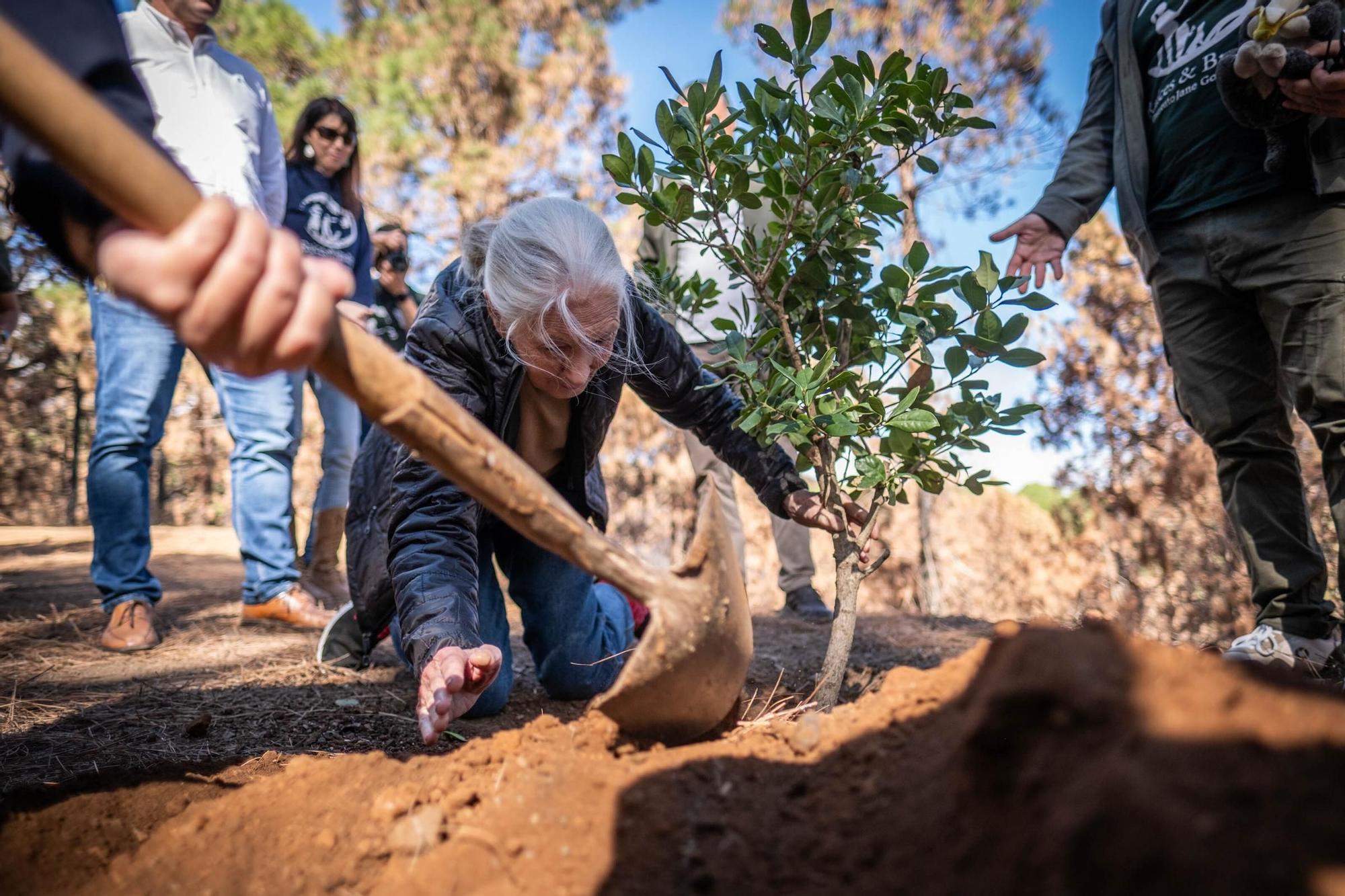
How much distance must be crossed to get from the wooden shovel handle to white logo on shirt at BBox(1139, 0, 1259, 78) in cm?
254

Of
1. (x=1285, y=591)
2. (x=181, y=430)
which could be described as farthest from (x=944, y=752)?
(x=181, y=430)

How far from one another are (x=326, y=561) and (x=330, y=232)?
191 cm

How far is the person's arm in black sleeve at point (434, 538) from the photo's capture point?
1857 millimetres

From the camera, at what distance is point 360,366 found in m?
1.09

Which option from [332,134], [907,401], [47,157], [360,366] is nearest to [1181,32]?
[907,401]

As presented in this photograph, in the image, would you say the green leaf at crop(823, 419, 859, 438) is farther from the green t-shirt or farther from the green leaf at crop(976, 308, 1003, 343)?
the green t-shirt

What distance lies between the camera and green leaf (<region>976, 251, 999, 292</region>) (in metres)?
1.78

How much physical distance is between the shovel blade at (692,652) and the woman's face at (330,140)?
144 inches

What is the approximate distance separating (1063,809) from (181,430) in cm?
1279

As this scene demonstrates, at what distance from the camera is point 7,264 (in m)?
2.51

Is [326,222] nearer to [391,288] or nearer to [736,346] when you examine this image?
[391,288]

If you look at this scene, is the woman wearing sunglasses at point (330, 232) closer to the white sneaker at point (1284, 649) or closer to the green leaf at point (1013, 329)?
the green leaf at point (1013, 329)

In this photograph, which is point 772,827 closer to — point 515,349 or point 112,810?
point 112,810

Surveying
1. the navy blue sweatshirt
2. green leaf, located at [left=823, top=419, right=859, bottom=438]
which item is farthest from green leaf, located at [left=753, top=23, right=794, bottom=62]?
the navy blue sweatshirt
